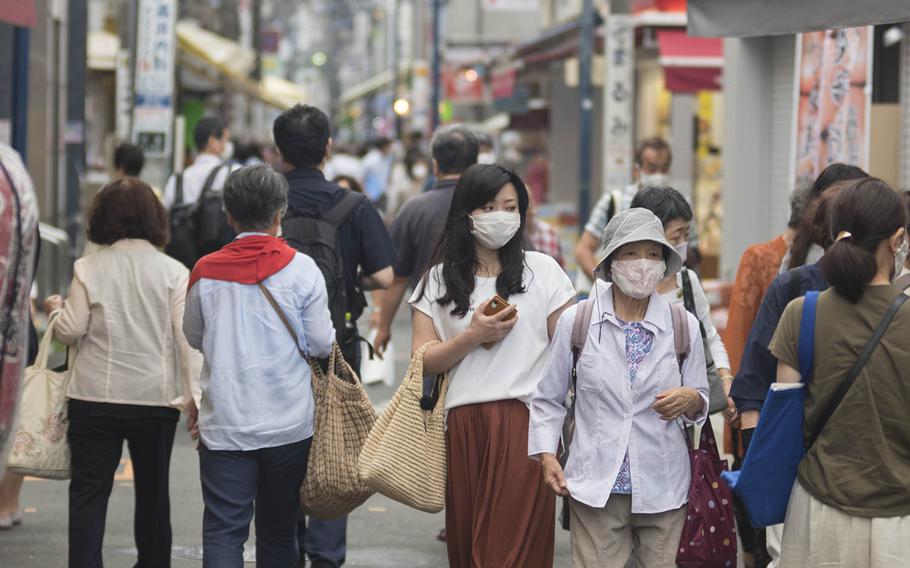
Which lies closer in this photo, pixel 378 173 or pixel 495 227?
pixel 495 227

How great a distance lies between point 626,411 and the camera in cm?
501

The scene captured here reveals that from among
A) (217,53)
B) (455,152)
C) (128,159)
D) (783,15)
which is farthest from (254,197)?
(217,53)

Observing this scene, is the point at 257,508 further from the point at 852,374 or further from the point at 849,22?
the point at 849,22

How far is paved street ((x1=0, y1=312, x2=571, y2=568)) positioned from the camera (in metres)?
7.62

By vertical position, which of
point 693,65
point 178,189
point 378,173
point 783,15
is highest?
point 693,65

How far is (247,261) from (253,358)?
14.2 inches

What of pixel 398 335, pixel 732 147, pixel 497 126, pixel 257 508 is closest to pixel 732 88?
pixel 732 147

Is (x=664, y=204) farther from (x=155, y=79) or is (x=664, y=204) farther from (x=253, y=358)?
(x=155, y=79)

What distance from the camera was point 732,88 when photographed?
14.9m

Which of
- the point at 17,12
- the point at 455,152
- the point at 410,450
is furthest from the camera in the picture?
the point at 17,12

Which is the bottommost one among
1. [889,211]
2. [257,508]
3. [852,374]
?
[257,508]

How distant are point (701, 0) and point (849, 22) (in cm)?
197

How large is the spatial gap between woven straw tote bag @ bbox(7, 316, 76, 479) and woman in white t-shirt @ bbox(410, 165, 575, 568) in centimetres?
177

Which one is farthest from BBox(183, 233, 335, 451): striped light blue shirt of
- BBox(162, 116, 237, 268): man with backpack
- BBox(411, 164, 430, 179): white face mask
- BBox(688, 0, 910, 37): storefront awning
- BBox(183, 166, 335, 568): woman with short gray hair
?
BBox(411, 164, 430, 179): white face mask
